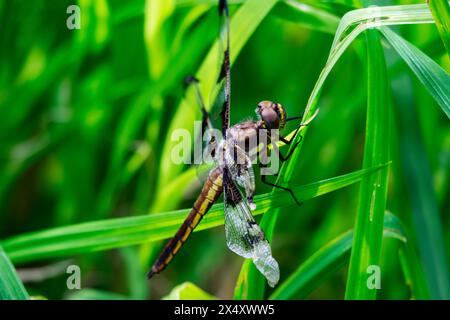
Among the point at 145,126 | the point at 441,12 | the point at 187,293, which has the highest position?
the point at 145,126

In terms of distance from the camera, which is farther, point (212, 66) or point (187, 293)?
point (212, 66)

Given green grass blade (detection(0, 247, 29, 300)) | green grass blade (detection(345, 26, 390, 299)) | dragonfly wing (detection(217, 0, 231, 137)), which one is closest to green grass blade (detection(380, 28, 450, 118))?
green grass blade (detection(345, 26, 390, 299))

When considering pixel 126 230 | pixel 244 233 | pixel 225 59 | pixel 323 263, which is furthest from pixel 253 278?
pixel 225 59

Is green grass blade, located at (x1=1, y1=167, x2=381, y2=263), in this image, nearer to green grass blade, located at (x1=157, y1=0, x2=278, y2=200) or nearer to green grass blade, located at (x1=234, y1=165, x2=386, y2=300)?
green grass blade, located at (x1=234, y1=165, x2=386, y2=300)

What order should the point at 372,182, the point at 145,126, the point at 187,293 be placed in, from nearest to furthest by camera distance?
the point at 372,182 → the point at 187,293 → the point at 145,126

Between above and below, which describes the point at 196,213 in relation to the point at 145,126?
below

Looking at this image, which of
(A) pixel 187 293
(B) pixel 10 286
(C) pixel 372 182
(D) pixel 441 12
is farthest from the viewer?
(A) pixel 187 293

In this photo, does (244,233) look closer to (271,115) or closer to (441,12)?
(271,115)

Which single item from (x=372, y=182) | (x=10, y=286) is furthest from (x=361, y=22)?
(x=10, y=286)
